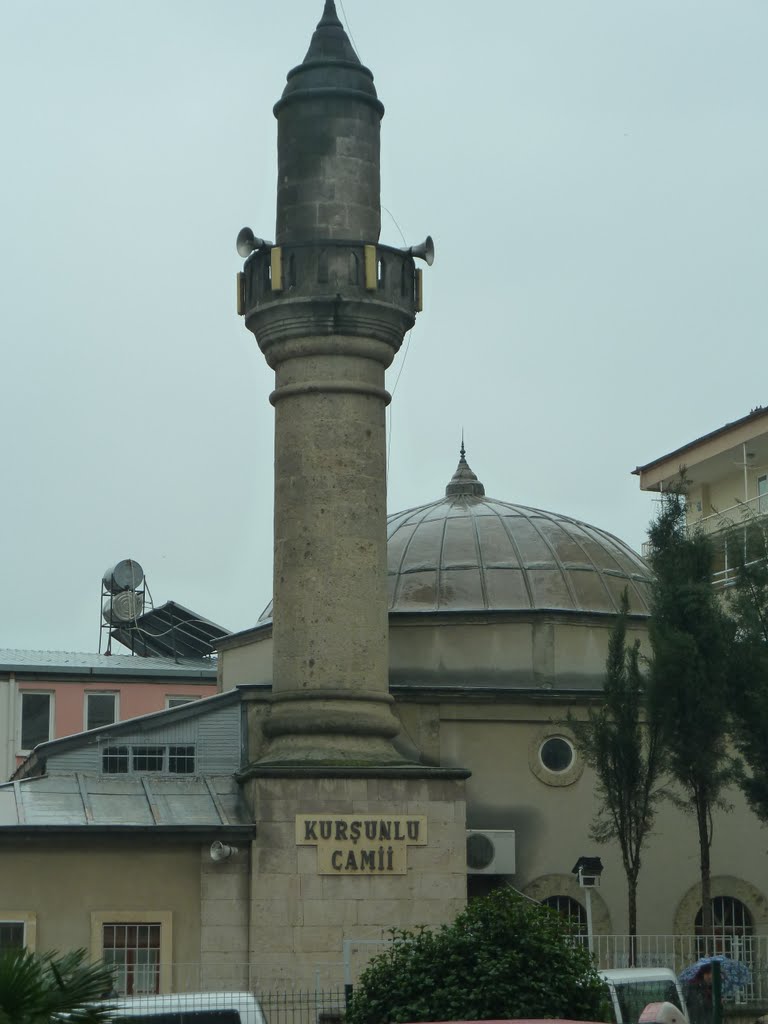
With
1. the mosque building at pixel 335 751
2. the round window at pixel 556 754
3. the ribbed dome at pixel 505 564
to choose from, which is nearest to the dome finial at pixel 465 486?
the ribbed dome at pixel 505 564

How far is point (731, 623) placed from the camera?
28.1 metres

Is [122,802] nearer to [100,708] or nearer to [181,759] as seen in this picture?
[181,759]

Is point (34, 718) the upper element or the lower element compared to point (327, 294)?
lower

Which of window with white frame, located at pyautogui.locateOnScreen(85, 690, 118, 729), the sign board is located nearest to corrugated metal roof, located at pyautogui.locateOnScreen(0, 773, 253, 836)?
the sign board

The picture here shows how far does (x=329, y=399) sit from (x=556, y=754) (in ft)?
24.4

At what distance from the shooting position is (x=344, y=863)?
88.2ft

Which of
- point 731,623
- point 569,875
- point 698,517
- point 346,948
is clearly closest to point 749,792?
point 731,623

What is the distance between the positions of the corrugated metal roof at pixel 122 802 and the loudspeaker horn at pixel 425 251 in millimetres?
8552

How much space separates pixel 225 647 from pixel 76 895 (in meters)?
10.2

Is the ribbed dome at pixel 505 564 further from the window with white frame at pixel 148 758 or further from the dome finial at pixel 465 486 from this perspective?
the window with white frame at pixel 148 758

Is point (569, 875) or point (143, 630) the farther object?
point (143, 630)

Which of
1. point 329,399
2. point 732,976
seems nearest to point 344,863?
point 732,976

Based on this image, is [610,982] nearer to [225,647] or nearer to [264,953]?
[264,953]

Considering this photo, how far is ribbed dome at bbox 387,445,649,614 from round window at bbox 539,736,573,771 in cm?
251
